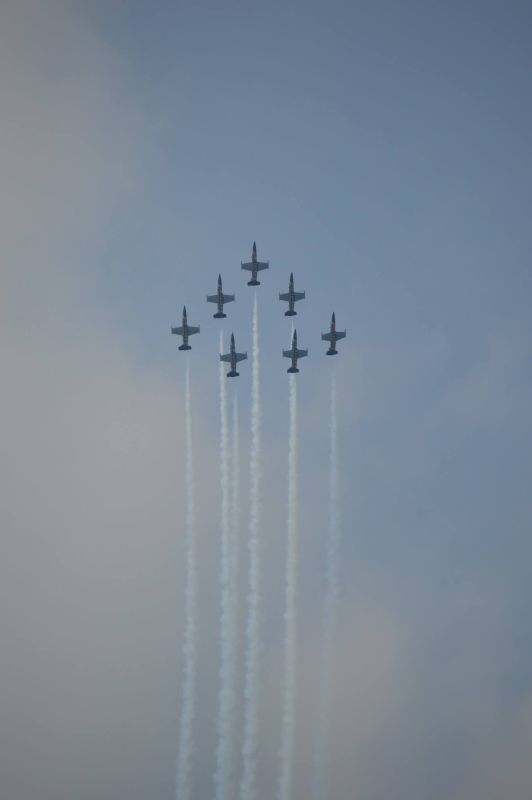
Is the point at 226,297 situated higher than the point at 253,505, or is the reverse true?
the point at 226,297

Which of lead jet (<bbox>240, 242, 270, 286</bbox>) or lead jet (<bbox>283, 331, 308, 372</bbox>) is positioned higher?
lead jet (<bbox>240, 242, 270, 286</bbox>)

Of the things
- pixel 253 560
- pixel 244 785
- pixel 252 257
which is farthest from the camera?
pixel 252 257

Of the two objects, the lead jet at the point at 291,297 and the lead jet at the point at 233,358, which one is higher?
the lead jet at the point at 291,297

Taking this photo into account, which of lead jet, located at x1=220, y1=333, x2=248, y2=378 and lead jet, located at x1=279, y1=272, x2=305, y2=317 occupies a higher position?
lead jet, located at x1=279, y1=272, x2=305, y2=317

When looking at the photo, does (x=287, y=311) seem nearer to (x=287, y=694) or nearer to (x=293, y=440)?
(x=293, y=440)

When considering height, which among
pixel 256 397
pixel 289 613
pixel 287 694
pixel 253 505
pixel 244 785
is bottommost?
pixel 244 785

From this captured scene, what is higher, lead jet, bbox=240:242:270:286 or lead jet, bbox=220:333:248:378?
lead jet, bbox=240:242:270:286

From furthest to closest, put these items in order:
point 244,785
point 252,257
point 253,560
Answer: point 252,257, point 253,560, point 244,785

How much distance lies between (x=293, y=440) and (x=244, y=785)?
45.0m

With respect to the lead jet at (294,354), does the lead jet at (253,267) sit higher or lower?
higher

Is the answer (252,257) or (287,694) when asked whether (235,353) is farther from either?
(287,694)

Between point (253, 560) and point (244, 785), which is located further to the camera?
point (253, 560)

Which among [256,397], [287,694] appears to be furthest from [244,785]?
[256,397]

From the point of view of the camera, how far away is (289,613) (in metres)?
163
